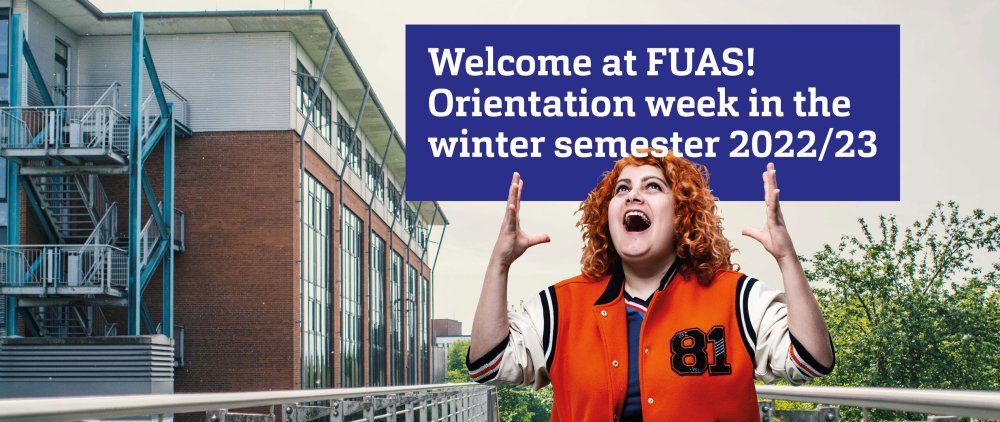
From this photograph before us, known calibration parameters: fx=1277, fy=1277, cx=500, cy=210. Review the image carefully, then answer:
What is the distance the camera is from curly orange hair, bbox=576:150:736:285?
3.07m

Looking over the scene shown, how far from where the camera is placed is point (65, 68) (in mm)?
33125

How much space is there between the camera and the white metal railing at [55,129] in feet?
94.1

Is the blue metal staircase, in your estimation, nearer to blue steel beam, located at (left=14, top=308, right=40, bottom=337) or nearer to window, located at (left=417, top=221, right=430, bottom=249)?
blue steel beam, located at (left=14, top=308, right=40, bottom=337)

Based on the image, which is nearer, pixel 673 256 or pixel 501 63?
pixel 673 256

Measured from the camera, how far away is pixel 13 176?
29.3m

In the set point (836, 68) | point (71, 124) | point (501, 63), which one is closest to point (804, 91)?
point (836, 68)

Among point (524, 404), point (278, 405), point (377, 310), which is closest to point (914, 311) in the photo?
point (377, 310)

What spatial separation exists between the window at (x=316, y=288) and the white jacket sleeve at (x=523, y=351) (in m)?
31.7

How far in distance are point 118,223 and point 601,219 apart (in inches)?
1246

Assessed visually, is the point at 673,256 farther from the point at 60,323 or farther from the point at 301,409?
the point at 60,323

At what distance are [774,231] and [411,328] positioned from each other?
5871 centimetres

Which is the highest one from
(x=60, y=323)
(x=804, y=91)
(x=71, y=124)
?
(x=71, y=124)

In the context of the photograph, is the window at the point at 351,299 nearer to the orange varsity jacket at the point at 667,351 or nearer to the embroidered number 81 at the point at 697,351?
the orange varsity jacket at the point at 667,351

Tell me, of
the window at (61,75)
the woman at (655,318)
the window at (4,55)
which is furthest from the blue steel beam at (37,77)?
the woman at (655,318)
